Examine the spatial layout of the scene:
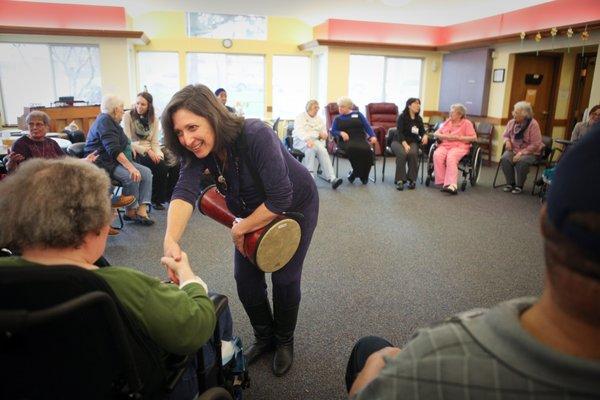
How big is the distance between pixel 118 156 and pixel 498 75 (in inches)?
265

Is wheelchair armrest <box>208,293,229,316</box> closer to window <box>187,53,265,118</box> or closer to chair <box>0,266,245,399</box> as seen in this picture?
chair <box>0,266,245,399</box>

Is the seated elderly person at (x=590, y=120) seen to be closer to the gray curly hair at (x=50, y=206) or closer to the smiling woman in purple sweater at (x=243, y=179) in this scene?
the smiling woman in purple sweater at (x=243, y=179)

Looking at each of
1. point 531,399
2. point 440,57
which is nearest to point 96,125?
point 531,399

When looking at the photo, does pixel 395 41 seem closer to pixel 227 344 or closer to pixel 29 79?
A: pixel 29 79

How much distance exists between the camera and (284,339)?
197 cm

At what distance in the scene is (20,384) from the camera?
0.82 m

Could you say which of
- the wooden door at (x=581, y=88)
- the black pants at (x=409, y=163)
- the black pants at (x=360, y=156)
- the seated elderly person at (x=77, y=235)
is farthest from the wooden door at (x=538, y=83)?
the seated elderly person at (x=77, y=235)

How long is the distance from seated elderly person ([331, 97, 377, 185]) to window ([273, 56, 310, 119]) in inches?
148

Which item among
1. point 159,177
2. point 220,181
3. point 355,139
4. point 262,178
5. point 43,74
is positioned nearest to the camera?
point 262,178

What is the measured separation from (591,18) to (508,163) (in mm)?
2310

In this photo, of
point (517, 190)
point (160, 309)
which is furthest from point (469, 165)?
point (160, 309)

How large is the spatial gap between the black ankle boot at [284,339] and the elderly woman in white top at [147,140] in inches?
121

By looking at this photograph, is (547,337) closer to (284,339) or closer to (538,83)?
(284,339)

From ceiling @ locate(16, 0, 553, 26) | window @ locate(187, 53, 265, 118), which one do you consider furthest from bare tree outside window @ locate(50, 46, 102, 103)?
window @ locate(187, 53, 265, 118)
